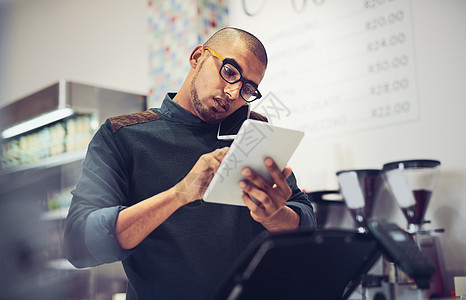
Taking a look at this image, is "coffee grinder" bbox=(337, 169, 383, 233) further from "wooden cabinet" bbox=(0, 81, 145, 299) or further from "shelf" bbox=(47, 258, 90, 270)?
"shelf" bbox=(47, 258, 90, 270)

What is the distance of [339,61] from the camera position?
2.79 m

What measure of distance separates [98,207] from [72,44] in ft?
13.3

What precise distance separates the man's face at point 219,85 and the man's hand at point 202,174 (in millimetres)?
396

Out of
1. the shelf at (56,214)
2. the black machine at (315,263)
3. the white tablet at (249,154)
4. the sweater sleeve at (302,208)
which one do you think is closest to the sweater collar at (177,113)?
the sweater sleeve at (302,208)

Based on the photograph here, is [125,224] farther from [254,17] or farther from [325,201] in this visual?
[254,17]

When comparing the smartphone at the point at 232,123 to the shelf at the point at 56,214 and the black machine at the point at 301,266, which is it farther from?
the shelf at the point at 56,214

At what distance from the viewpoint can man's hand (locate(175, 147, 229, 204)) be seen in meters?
1.13

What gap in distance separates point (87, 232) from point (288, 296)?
1.83ft

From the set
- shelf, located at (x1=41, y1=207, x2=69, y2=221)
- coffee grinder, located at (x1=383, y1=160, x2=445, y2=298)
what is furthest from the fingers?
shelf, located at (x1=41, y1=207, x2=69, y2=221)

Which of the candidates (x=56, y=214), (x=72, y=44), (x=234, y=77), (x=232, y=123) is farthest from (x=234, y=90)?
(x=72, y=44)

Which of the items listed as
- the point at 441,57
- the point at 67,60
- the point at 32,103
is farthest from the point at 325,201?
the point at 67,60

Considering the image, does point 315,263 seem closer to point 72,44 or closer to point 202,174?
point 202,174

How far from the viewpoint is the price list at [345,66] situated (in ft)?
8.32

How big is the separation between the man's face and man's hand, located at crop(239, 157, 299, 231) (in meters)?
0.40
